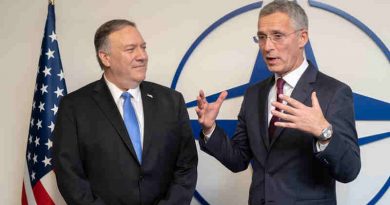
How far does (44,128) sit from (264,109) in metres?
1.35

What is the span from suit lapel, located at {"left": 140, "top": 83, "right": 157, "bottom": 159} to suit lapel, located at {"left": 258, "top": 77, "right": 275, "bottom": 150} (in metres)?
0.47

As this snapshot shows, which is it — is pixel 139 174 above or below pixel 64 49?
below

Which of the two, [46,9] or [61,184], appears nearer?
[61,184]

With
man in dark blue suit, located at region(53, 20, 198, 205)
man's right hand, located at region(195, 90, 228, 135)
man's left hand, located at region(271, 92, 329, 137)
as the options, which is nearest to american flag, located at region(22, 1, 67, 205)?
man in dark blue suit, located at region(53, 20, 198, 205)

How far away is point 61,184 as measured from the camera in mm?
1793

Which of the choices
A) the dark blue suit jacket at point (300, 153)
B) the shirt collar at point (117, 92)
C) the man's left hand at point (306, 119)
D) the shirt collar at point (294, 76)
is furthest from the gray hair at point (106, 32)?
the man's left hand at point (306, 119)

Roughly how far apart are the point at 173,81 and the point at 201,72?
18cm

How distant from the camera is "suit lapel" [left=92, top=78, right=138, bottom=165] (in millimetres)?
1812

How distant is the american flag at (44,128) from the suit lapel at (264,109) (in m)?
1.27

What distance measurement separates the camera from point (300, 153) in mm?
1614

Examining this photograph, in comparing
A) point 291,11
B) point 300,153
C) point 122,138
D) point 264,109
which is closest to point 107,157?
point 122,138

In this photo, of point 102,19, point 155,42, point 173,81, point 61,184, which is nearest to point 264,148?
point 61,184

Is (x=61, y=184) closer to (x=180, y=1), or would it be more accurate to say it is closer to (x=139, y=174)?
(x=139, y=174)

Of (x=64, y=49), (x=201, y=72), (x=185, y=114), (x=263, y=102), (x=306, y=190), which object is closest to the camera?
(x=306, y=190)
